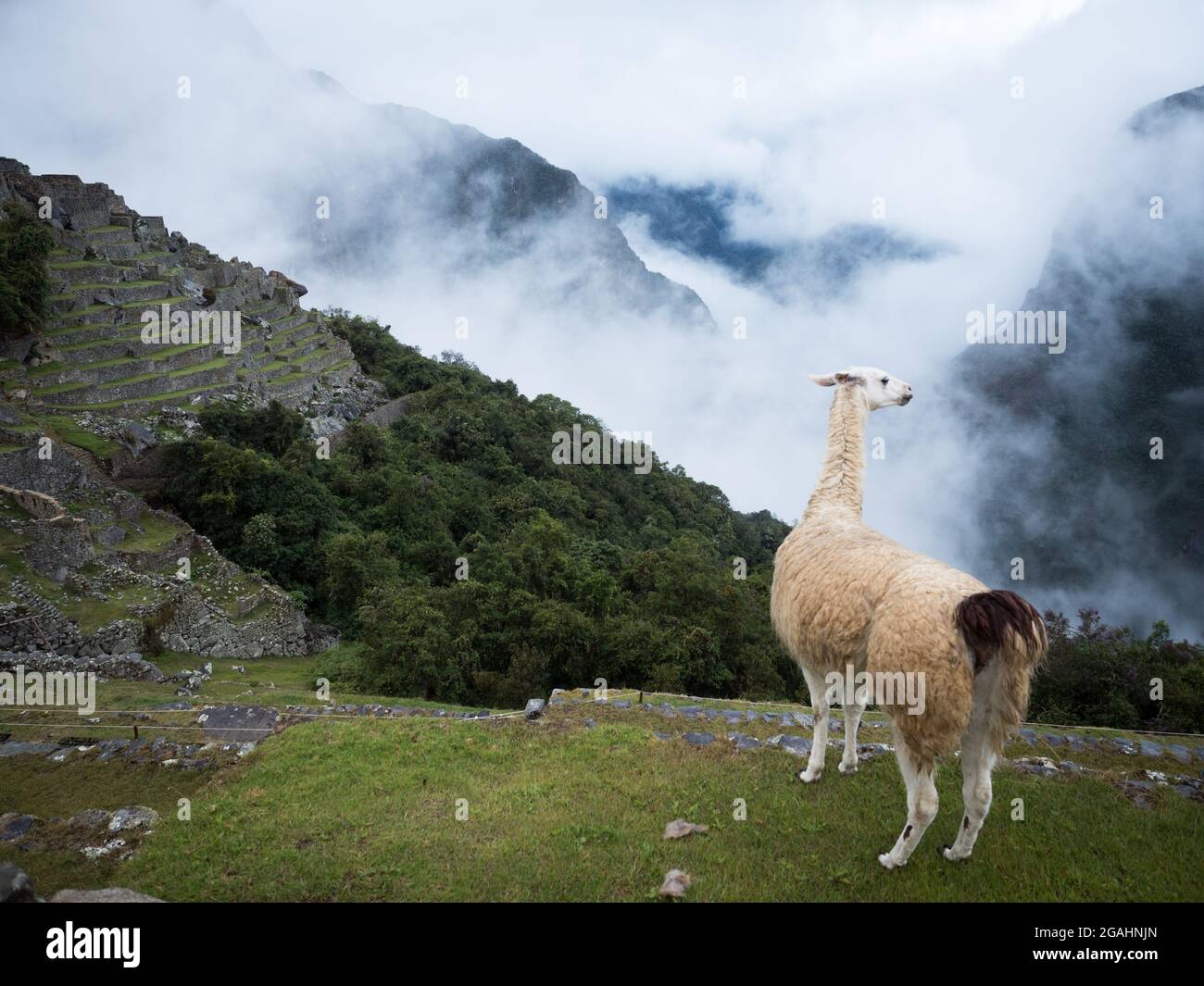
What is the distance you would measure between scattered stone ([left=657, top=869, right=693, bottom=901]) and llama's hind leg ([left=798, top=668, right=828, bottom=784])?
2072mm

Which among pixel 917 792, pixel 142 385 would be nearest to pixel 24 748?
pixel 917 792

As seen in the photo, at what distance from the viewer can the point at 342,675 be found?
18.2 meters

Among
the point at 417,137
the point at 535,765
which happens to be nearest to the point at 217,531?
the point at 535,765

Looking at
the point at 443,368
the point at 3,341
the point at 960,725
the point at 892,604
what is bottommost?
the point at 960,725

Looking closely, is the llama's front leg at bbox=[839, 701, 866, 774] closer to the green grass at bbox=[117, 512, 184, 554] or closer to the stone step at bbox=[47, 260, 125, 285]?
the green grass at bbox=[117, 512, 184, 554]

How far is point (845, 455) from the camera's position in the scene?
287 inches

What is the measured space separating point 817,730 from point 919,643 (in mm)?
2715

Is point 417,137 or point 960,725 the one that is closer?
point 960,725

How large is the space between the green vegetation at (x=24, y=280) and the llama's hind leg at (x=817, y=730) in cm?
3630

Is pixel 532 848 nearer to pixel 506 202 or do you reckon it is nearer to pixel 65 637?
pixel 65 637

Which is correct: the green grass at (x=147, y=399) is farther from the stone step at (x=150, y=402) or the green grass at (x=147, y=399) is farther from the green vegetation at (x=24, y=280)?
the green vegetation at (x=24, y=280)

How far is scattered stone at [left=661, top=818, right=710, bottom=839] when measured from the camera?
5914 mm
